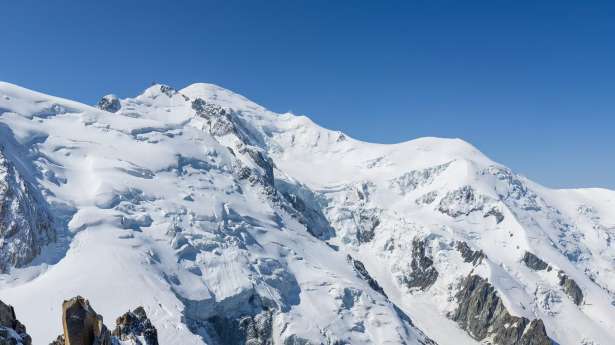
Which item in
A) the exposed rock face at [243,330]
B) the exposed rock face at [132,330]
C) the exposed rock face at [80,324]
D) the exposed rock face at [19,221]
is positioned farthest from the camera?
the exposed rock face at [243,330]

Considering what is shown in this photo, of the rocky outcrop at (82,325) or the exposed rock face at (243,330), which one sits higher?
the exposed rock face at (243,330)

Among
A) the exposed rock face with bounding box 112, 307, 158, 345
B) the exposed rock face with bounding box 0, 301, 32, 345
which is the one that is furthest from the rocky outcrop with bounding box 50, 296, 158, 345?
the exposed rock face with bounding box 112, 307, 158, 345

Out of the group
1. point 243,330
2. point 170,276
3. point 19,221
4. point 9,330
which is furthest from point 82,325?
point 243,330

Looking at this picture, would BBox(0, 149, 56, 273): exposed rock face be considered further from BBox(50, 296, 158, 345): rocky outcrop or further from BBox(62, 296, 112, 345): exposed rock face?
BBox(62, 296, 112, 345): exposed rock face

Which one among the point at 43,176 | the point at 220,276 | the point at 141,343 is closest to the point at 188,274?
the point at 220,276

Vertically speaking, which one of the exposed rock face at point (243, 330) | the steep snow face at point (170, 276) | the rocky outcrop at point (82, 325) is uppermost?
the steep snow face at point (170, 276)

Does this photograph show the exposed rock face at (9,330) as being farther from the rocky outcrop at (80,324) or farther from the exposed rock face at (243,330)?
the exposed rock face at (243,330)

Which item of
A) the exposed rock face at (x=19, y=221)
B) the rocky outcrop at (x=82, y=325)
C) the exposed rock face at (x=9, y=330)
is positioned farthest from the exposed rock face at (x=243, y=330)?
the rocky outcrop at (x=82, y=325)

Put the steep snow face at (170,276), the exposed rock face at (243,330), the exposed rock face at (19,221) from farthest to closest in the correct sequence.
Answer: the exposed rock face at (243,330) < the exposed rock face at (19,221) < the steep snow face at (170,276)
